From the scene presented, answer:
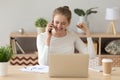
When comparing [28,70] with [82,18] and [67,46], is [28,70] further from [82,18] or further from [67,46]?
[82,18]

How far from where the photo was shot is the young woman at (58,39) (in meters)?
2.83

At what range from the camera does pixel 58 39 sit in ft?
9.74

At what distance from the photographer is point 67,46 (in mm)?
3002

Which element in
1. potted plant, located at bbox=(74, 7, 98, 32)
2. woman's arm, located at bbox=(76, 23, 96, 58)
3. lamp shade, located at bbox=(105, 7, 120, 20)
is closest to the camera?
woman's arm, located at bbox=(76, 23, 96, 58)

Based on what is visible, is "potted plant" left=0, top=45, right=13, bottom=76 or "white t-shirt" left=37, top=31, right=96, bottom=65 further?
"white t-shirt" left=37, top=31, right=96, bottom=65

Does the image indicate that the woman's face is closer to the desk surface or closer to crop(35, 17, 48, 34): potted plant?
the desk surface

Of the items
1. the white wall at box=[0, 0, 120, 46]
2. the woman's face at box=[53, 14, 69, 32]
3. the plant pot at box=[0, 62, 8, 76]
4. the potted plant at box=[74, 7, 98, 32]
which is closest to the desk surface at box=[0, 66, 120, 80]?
the plant pot at box=[0, 62, 8, 76]

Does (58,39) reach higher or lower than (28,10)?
lower

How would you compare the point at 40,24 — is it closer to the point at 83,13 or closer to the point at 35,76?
the point at 83,13

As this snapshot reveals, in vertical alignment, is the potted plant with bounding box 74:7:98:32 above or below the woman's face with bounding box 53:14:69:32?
above

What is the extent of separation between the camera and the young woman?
9.27 ft

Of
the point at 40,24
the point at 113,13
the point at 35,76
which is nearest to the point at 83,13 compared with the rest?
the point at 113,13

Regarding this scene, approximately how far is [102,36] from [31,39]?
1114 mm

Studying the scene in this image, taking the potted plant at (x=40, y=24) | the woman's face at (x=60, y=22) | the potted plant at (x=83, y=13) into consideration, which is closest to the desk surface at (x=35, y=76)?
the woman's face at (x=60, y=22)
